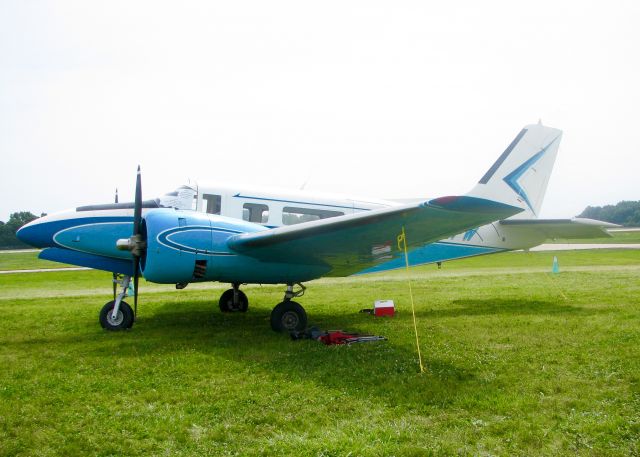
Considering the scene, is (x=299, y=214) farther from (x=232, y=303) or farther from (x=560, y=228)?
(x=560, y=228)

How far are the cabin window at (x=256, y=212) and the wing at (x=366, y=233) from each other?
192 centimetres

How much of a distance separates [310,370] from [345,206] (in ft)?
19.1

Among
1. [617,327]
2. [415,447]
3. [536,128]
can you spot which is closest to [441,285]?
[536,128]

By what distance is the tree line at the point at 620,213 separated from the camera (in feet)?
352

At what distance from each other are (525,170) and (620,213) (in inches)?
4585

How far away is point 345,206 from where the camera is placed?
1206 centimetres

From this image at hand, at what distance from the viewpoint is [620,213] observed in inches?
4429

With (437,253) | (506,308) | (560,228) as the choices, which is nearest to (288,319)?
(437,253)

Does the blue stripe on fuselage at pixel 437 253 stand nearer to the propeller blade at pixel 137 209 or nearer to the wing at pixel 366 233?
the wing at pixel 366 233

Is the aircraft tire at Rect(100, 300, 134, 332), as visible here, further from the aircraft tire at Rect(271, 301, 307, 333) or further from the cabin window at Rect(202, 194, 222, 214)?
the aircraft tire at Rect(271, 301, 307, 333)

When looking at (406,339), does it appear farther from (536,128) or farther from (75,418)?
(536,128)

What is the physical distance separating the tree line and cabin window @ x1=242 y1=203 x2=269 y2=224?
360ft

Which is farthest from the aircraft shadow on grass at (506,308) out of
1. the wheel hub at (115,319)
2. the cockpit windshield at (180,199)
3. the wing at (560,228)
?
the wheel hub at (115,319)

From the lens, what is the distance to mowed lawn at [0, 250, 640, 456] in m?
4.54
